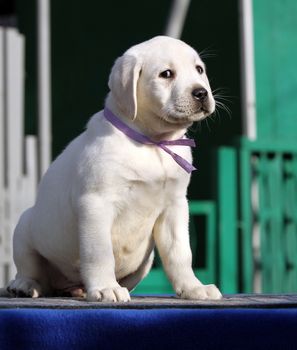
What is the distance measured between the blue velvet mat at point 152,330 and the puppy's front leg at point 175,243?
2.52 ft

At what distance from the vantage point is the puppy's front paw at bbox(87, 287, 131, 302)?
3.10 metres

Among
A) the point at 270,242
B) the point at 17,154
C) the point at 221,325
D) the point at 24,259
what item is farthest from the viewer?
the point at 270,242

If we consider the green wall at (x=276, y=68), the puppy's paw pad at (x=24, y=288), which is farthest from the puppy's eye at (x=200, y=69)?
the green wall at (x=276, y=68)

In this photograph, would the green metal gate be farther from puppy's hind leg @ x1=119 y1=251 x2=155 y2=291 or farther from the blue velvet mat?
the blue velvet mat

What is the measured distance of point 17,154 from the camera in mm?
6141

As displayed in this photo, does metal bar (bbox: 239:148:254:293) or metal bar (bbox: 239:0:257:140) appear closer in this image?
metal bar (bbox: 239:148:254:293)

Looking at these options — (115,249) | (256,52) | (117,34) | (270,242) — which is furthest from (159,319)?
(117,34)

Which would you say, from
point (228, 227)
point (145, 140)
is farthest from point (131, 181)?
point (228, 227)

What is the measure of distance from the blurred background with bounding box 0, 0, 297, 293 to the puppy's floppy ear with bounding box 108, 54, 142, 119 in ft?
8.05

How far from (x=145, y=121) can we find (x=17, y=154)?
282cm

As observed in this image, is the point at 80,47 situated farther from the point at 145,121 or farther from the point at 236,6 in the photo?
the point at 145,121

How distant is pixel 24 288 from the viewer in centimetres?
363

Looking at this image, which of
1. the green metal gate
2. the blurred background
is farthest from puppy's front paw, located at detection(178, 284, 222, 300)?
the green metal gate

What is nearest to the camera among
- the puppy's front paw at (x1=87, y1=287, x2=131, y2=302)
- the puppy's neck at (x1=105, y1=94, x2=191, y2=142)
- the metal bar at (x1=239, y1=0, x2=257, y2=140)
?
the puppy's front paw at (x1=87, y1=287, x2=131, y2=302)
